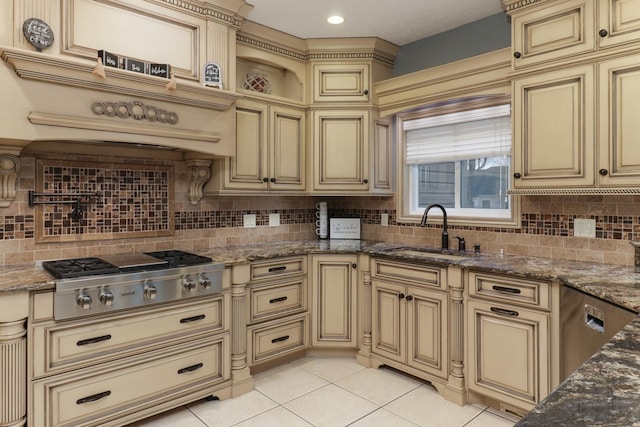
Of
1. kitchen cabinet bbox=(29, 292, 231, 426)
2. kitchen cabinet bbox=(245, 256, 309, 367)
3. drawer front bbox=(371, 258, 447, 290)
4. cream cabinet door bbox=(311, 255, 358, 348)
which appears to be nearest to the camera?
kitchen cabinet bbox=(29, 292, 231, 426)

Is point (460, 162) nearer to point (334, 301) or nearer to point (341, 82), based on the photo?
point (341, 82)

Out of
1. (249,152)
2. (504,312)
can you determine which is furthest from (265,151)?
(504,312)

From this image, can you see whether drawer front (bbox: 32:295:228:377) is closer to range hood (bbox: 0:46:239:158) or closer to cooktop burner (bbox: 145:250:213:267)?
cooktop burner (bbox: 145:250:213:267)

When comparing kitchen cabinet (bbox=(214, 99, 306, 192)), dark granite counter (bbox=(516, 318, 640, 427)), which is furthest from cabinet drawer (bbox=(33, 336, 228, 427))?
dark granite counter (bbox=(516, 318, 640, 427))

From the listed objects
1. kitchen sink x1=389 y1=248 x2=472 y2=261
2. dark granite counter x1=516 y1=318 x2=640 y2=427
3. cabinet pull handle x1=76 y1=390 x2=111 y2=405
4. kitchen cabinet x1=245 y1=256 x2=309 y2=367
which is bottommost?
cabinet pull handle x1=76 y1=390 x2=111 y2=405

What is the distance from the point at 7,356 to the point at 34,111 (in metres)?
1.19

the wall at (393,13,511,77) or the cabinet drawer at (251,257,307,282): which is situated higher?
the wall at (393,13,511,77)

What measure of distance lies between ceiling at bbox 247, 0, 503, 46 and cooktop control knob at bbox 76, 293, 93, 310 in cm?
216

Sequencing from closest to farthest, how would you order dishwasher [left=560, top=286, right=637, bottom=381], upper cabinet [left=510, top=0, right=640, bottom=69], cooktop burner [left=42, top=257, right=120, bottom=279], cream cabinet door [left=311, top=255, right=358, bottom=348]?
dishwasher [left=560, top=286, right=637, bottom=381], cooktop burner [left=42, top=257, right=120, bottom=279], upper cabinet [left=510, top=0, right=640, bottom=69], cream cabinet door [left=311, top=255, right=358, bottom=348]

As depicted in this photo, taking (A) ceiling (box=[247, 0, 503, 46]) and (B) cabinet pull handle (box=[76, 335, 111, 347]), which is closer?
(B) cabinet pull handle (box=[76, 335, 111, 347])

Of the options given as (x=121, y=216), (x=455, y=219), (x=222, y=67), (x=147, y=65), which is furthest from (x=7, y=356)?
(x=455, y=219)

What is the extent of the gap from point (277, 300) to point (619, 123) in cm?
237

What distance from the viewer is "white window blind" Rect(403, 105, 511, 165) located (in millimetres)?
3096

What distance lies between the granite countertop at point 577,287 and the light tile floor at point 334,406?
88 centimetres
